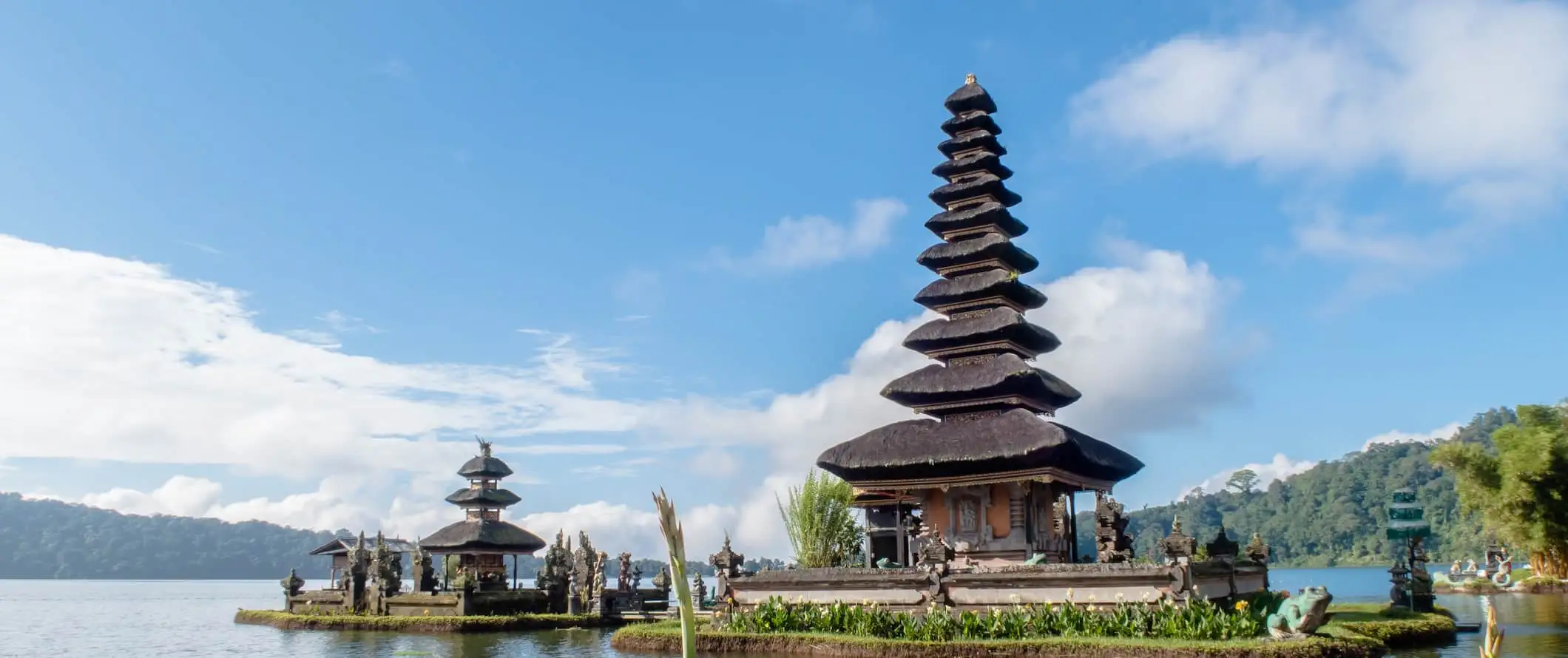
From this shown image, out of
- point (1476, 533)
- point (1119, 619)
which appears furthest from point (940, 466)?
point (1476, 533)

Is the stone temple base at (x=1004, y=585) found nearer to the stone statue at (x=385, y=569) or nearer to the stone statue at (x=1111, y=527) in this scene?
the stone statue at (x=1111, y=527)

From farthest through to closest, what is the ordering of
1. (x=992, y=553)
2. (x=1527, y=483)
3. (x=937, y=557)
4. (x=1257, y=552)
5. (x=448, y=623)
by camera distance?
1. (x=1527, y=483)
2. (x=448, y=623)
3. (x=992, y=553)
4. (x=1257, y=552)
5. (x=937, y=557)

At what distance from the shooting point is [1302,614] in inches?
824

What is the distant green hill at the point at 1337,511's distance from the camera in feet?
436

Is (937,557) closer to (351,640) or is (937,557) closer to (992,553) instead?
(992,553)

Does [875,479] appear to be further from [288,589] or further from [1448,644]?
[288,589]

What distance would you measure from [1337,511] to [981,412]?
13042 cm

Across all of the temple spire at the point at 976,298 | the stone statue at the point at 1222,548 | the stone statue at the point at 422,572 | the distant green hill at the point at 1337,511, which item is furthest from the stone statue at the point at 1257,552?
the distant green hill at the point at 1337,511

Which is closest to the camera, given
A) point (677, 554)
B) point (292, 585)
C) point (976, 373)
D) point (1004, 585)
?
point (677, 554)

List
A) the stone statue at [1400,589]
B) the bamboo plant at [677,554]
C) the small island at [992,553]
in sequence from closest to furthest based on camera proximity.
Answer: the bamboo plant at [677,554]
the small island at [992,553]
the stone statue at [1400,589]

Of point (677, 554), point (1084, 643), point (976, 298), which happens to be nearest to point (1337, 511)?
point (976, 298)

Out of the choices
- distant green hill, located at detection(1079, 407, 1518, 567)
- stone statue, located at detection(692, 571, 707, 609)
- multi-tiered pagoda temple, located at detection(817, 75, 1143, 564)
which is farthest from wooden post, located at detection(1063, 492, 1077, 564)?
distant green hill, located at detection(1079, 407, 1518, 567)

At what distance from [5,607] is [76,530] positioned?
100 m

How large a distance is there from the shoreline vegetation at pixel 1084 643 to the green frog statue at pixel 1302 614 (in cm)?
29
